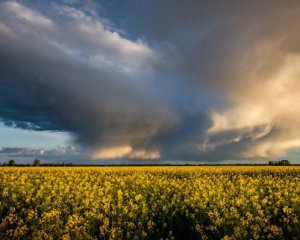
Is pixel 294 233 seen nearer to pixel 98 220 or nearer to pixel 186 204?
A: pixel 186 204

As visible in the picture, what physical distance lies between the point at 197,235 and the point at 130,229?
239 centimetres

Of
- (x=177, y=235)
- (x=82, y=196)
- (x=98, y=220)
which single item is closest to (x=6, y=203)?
(x=82, y=196)

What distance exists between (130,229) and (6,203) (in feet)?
23.1

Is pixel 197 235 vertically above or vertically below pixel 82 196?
below

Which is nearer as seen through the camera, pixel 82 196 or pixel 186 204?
pixel 186 204

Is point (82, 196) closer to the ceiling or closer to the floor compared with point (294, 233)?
closer to the ceiling

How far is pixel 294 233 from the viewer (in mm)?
9695

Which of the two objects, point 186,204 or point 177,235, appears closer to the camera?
point 177,235

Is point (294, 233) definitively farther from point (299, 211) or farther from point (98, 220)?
point (98, 220)

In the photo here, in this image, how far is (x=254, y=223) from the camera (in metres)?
10.2

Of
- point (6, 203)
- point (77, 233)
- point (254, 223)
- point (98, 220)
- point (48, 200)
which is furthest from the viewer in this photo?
point (6, 203)

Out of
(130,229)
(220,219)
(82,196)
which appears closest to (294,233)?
(220,219)

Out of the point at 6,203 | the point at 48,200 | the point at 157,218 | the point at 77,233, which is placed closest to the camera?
the point at 77,233

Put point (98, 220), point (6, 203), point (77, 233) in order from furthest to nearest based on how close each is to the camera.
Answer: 1. point (6, 203)
2. point (98, 220)
3. point (77, 233)
